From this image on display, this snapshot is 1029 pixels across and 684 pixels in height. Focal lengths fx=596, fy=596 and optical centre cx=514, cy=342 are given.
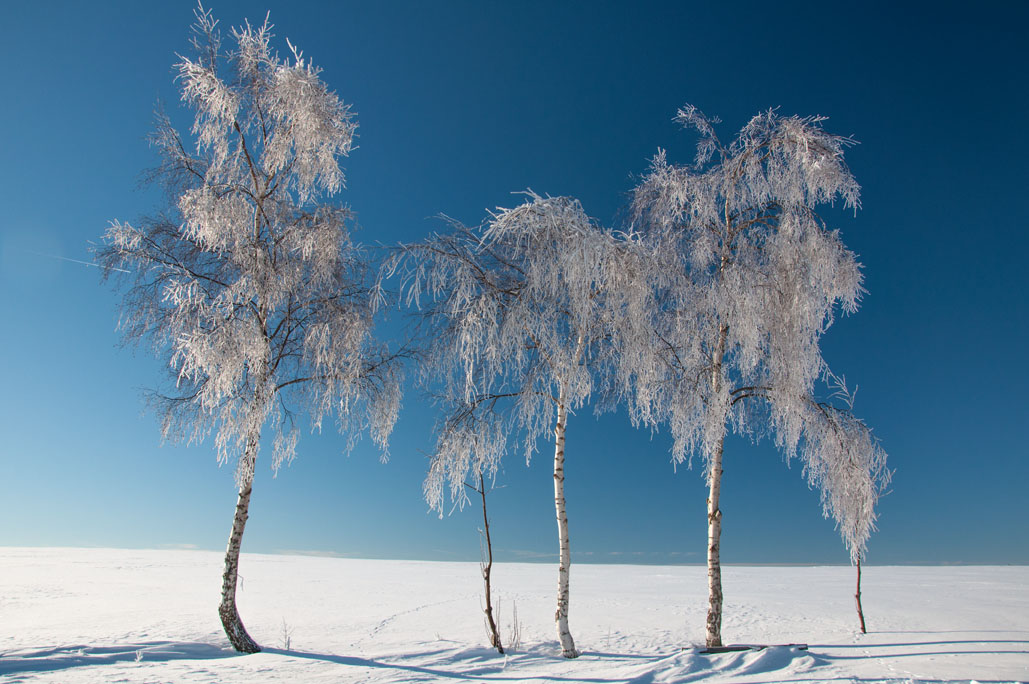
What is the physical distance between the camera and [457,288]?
932 centimetres

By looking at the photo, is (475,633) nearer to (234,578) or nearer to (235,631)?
(235,631)

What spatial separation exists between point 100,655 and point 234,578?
1851 mm

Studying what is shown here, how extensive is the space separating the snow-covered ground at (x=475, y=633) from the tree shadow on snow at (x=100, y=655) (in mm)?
28

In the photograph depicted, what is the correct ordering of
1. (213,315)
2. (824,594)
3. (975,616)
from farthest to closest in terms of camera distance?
(824,594) < (975,616) < (213,315)

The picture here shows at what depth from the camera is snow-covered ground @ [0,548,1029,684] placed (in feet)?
22.5

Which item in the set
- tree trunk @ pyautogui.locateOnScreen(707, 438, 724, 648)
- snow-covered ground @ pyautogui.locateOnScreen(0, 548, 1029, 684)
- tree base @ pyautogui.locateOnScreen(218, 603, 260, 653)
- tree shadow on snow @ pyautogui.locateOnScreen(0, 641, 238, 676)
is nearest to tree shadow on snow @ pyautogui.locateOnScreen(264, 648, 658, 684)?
snow-covered ground @ pyautogui.locateOnScreen(0, 548, 1029, 684)

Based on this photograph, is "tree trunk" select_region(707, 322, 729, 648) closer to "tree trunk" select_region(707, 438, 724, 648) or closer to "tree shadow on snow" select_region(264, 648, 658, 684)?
"tree trunk" select_region(707, 438, 724, 648)

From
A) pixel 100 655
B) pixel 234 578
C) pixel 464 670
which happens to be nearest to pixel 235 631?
pixel 234 578

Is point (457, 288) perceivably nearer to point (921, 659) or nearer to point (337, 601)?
point (921, 659)

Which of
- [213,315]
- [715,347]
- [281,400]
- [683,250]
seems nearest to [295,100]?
[213,315]

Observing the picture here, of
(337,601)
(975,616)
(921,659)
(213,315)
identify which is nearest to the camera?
(921,659)

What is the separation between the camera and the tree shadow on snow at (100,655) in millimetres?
7077

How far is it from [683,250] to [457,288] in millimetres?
Result: 4216

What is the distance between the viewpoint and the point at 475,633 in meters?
11.5
